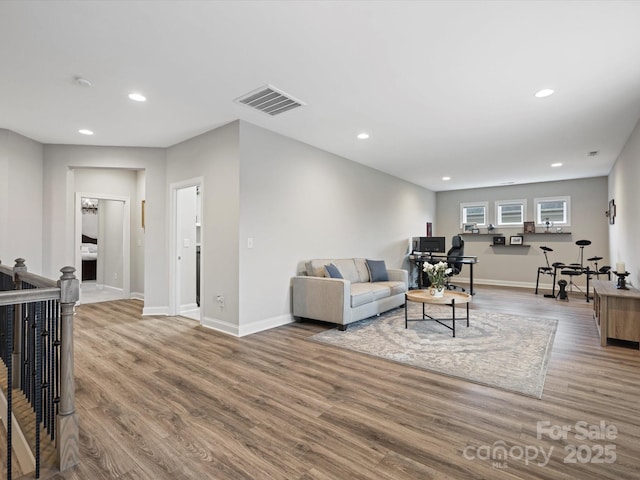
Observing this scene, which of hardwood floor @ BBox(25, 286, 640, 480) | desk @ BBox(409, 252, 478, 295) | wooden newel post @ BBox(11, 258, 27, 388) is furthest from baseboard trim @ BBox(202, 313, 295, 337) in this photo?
desk @ BBox(409, 252, 478, 295)

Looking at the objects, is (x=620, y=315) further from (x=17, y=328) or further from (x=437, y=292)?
(x=17, y=328)

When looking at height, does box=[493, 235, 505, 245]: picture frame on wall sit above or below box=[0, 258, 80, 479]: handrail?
above

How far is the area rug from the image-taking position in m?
2.85

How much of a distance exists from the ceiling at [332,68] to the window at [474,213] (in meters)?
4.31

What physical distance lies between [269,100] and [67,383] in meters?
2.98

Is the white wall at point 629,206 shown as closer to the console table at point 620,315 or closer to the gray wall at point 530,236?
the console table at point 620,315

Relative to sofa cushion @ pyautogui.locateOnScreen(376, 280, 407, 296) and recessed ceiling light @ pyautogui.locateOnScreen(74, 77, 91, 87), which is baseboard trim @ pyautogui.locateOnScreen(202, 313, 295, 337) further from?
recessed ceiling light @ pyautogui.locateOnScreen(74, 77, 91, 87)

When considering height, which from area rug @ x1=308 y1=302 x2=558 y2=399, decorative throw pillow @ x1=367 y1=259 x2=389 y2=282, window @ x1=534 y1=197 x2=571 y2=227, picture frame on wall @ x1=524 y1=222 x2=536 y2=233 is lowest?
area rug @ x1=308 y1=302 x2=558 y2=399

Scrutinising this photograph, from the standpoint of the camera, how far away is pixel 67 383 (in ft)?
5.67

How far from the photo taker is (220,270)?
4309 mm

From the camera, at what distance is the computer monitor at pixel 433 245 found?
25.6 ft

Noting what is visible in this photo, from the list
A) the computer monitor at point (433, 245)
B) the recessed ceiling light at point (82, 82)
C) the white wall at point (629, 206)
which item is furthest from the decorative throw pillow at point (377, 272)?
the recessed ceiling light at point (82, 82)

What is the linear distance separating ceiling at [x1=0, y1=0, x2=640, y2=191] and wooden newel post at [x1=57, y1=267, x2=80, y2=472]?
179cm

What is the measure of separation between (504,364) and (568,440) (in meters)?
1.17
